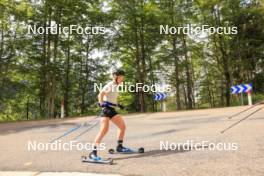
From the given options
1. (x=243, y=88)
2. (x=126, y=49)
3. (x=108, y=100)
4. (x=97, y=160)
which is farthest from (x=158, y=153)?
(x=126, y=49)

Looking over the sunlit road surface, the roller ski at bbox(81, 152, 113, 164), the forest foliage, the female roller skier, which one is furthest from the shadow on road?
the forest foliage

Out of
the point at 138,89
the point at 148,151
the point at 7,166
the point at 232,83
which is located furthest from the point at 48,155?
the point at 232,83

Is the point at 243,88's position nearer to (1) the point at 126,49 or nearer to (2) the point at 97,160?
(2) the point at 97,160

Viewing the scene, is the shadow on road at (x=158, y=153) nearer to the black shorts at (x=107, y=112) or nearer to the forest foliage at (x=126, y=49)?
the black shorts at (x=107, y=112)

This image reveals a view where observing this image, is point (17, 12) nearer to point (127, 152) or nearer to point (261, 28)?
point (127, 152)

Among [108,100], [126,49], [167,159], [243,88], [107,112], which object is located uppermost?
[126,49]

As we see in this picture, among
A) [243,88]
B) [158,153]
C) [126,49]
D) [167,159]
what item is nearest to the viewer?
[167,159]

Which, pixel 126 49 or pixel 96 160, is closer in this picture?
pixel 96 160

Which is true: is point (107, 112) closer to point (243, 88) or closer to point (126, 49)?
point (243, 88)

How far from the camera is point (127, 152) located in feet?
19.2

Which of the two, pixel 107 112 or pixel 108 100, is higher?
pixel 108 100

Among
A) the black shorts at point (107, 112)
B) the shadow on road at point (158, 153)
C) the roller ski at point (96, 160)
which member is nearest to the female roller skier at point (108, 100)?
the black shorts at point (107, 112)

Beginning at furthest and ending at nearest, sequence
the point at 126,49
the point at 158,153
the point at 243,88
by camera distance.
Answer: the point at 126,49 < the point at 243,88 < the point at 158,153

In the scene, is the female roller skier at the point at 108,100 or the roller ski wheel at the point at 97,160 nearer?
the roller ski wheel at the point at 97,160
